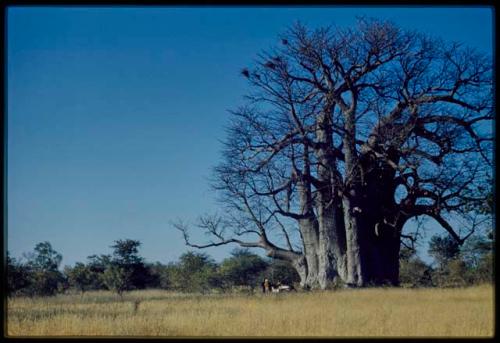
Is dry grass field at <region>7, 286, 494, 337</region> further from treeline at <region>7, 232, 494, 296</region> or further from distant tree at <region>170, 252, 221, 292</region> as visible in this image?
distant tree at <region>170, 252, 221, 292</region>

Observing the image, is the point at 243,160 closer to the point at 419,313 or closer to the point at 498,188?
the point at 419,313

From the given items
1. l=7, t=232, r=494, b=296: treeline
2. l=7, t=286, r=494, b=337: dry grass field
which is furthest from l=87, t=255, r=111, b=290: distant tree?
l=7, t=286, r=494, b=337: dry grass field

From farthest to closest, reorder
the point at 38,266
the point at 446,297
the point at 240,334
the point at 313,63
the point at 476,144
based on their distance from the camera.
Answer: the point at 38,266
the point at 313,63
the point at 476,144
the point at 446,297
the point at 240,334

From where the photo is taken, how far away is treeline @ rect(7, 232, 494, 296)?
17344 millimetres

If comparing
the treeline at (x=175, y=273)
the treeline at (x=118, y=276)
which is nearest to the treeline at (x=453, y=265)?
the treeline at (x=175, y=273)

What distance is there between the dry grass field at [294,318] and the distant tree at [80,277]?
29.5 feet

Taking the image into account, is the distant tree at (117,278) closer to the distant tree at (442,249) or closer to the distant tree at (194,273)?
the distant tree at (194,273)

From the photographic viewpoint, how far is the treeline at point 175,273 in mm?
17344

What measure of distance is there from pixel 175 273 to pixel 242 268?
346 cm

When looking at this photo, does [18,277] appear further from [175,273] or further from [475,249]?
[475,249]

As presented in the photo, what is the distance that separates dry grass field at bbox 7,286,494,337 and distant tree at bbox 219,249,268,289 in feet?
42.7
